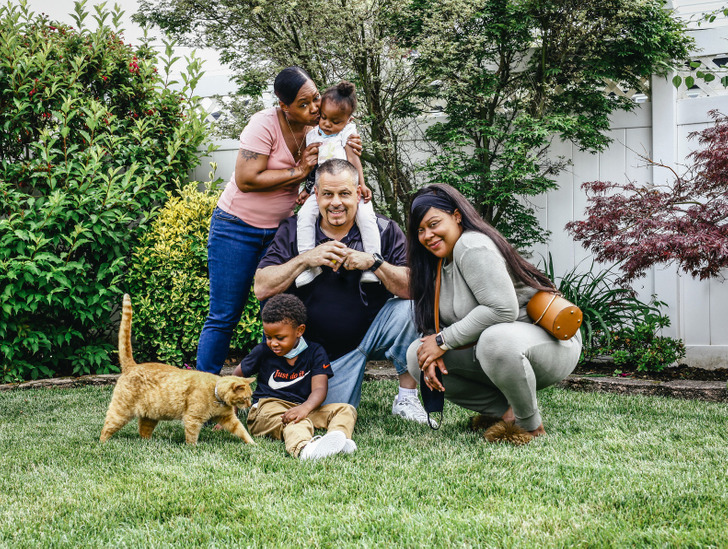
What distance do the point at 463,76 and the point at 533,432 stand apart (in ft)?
12.0

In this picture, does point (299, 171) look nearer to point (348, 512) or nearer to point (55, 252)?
point (348, 512)

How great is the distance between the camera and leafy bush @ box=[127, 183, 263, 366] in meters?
5.51

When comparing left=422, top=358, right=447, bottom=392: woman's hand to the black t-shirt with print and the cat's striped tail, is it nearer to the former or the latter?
A: the black t-shirt with print

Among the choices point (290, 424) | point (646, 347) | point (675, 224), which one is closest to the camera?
point (290, 424)

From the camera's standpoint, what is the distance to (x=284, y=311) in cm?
321

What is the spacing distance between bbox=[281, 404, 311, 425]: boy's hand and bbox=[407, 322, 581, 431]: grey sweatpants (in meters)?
0.57

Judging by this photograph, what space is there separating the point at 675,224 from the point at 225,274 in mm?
2976

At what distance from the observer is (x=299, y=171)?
11.8ft

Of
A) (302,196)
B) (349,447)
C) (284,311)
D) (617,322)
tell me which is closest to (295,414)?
(349,447)

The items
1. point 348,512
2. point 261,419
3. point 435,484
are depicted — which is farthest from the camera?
point 261,419

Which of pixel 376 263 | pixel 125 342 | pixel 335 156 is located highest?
pixel 335 156

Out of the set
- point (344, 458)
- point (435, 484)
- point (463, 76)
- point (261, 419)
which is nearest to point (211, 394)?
point (261, 419)

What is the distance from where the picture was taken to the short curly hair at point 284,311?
126 inches

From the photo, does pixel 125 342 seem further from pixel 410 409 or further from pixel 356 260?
pixel 410 409
